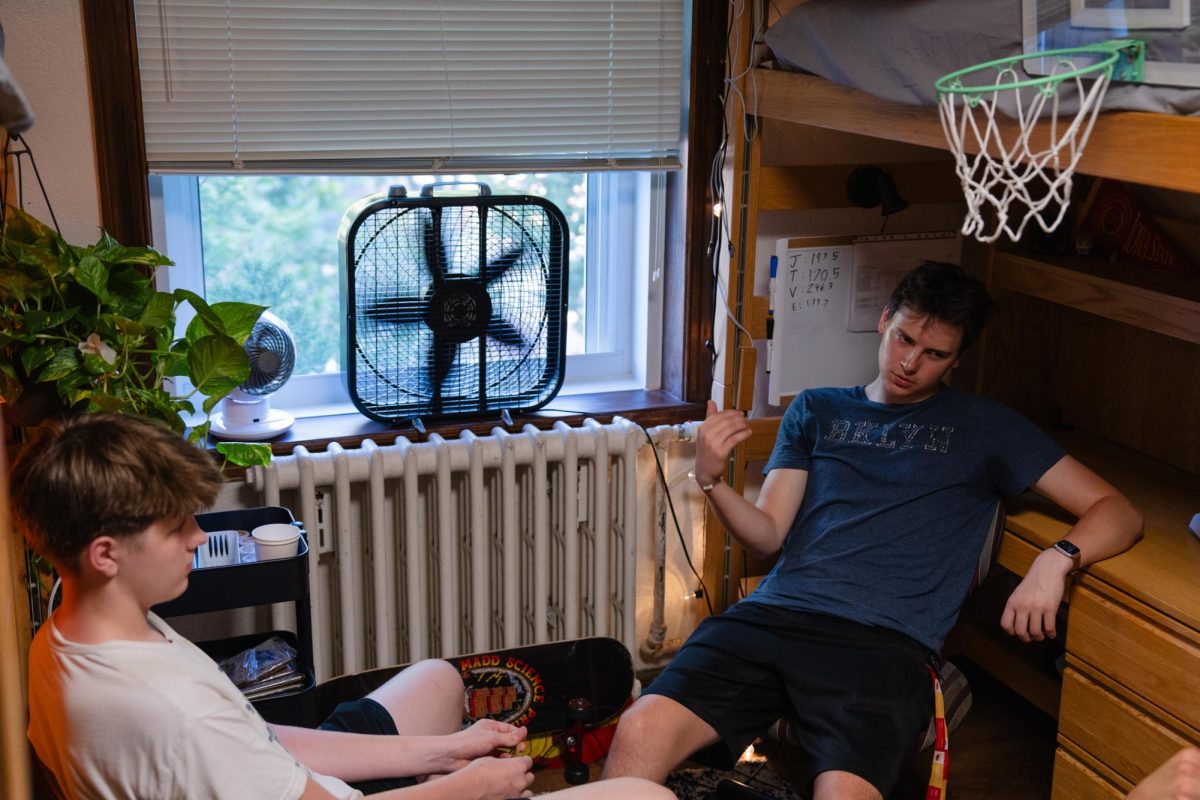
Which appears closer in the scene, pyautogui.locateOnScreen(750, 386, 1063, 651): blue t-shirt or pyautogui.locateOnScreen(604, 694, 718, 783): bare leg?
pyautogui.locateOnScreen(604, 694, 718, 783): bare leg

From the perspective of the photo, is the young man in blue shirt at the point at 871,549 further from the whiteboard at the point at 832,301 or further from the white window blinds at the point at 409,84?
the white window blinds at the point at 409,84

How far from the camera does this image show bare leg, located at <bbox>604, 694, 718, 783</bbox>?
2.11 m

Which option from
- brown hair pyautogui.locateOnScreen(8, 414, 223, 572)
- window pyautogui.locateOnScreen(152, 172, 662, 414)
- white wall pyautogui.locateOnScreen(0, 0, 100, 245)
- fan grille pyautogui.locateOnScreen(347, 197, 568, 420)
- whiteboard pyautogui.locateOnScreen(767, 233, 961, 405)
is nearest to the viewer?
brown hair pyautogui.locateOnScreen(8, 414, 223, 572)

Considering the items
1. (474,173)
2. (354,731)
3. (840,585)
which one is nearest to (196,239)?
(474,173)

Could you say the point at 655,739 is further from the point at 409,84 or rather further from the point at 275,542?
the point at 409,84

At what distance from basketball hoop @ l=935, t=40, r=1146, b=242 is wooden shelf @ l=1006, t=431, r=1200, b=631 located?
69cm

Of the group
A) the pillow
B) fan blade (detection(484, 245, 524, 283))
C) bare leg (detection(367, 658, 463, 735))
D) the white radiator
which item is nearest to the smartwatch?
the pillow

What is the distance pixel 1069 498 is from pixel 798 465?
0.52 meters

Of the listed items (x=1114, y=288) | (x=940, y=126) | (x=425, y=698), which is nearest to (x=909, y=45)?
(x=940, y=126)

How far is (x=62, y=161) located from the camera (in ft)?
7.55

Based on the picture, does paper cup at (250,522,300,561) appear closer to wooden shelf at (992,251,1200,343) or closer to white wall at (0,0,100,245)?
white wall at (0,0,100,245)

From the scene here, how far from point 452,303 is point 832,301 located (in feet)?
2.88

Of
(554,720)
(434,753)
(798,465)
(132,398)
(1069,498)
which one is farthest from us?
(554,720)

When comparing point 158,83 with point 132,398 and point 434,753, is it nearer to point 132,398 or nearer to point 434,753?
point 132,398
